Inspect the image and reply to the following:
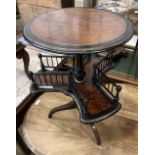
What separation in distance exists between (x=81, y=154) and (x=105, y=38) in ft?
2.64

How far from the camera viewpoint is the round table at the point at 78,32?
0.90 m

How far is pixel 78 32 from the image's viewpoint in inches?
40.5

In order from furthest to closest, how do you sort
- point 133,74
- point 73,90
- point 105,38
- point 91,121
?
point 133,74
point 73,90
point 91,121
point 105,38

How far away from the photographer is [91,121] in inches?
45.2

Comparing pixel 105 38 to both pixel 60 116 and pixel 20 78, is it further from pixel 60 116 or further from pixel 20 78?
pixel 20 78

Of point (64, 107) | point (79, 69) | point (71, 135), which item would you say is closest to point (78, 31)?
point (79, 69)

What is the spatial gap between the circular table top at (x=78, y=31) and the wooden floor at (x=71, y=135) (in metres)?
0.76

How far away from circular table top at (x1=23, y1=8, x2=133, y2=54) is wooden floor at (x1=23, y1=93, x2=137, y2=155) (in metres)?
0.76

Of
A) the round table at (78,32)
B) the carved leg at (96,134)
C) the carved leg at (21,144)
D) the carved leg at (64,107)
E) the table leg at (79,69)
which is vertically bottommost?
the carved leg at (21,144)

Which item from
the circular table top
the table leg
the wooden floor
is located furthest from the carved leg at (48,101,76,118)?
the circular table top

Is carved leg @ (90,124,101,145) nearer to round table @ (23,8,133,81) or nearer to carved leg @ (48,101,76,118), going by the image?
carved leg @ (48,101,76,118)

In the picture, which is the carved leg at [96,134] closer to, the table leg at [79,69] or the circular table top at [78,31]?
the table leg at [79,69]

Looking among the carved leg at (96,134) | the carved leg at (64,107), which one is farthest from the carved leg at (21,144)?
the carved leg at (96,134)
